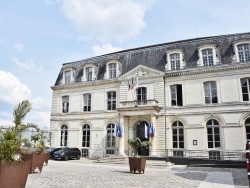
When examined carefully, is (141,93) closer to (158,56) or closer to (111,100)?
(111,100)

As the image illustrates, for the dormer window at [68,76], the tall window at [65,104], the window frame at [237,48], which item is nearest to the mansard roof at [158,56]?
the window frame at [237,48]

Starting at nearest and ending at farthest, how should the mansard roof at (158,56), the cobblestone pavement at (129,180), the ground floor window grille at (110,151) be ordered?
→ the cobblestone pavement at (129,180), the mansard roof at (158,56), the ground floor window grille at (110,151)

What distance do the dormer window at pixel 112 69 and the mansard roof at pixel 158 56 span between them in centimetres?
46

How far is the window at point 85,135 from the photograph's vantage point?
87.1ft

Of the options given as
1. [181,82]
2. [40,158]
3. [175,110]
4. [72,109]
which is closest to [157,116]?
[175,110]

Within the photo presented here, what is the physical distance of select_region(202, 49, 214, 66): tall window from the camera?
2258 cm

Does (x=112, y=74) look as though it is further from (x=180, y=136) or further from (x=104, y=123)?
(x=180, y=136)

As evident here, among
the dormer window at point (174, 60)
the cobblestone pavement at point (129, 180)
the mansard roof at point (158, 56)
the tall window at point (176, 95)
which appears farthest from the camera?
the dormer window at point (174, 60)

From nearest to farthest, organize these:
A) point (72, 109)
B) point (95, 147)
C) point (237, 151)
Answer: point (237, 151), point (95, 147), point (72, 109)

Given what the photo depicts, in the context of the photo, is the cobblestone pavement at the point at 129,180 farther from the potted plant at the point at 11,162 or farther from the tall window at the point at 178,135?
the tall window at the point at 178,135

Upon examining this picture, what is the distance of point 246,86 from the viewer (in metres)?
20.8

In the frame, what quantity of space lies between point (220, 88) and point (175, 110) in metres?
4.47

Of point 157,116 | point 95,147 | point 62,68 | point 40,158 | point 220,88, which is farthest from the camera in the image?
point 62,68

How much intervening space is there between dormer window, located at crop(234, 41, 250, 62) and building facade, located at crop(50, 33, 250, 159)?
79mm
